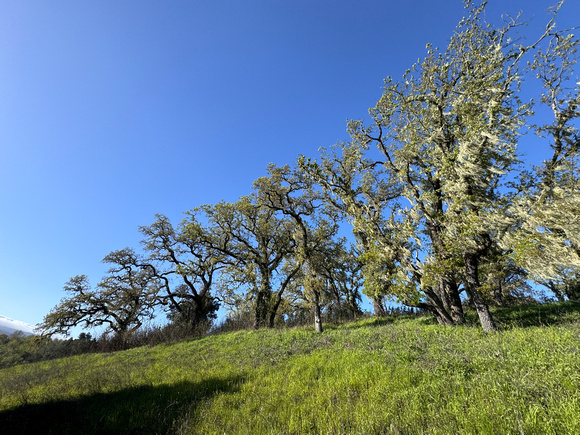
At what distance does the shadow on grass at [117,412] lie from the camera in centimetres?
444

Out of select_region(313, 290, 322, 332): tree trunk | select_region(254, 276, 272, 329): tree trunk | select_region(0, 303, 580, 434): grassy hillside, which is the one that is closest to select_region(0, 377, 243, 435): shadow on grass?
select_region(0, 303, 580, 434): grassy hillside

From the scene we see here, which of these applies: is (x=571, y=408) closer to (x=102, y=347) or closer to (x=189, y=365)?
(x=189, y=365)

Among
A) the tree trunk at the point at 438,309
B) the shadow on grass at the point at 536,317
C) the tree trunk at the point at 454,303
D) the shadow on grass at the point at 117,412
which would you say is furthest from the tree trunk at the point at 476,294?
the shadow on grass at the point at 117,412

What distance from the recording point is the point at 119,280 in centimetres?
2595

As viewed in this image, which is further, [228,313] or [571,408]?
[228,313]

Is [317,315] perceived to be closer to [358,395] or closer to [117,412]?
[358,395]

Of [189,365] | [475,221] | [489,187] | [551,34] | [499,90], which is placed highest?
[551,34]

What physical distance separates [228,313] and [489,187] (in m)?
23.1

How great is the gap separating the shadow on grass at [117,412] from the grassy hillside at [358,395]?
0.02 m

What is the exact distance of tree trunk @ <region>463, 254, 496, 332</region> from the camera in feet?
30.0

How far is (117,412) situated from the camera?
501 centimetres

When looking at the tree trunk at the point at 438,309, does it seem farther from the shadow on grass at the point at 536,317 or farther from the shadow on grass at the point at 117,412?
the shadow on grass at the point at 117,412

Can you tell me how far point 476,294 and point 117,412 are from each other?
11697 millimetres

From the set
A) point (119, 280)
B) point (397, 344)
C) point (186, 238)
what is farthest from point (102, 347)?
point (397, 344)
